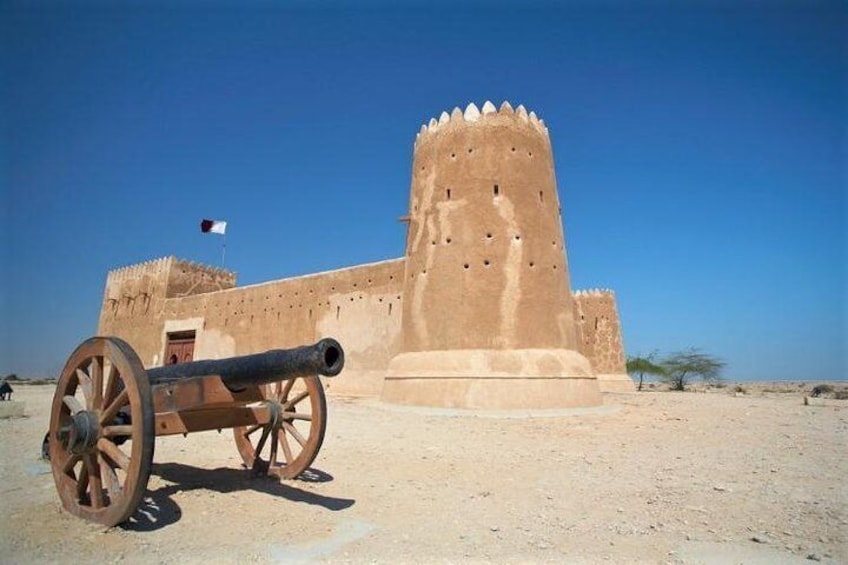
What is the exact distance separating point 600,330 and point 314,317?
42.4 ft

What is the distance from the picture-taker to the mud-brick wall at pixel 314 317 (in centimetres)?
1541

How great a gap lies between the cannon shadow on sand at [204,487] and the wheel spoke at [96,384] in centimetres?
82

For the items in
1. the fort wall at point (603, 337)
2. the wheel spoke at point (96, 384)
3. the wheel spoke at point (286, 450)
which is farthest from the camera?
the fort wall at point (603, 337)

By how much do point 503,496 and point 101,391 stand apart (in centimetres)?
323

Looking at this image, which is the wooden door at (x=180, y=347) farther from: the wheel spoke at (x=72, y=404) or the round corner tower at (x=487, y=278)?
the wheel spoke at (x=72, y=404)

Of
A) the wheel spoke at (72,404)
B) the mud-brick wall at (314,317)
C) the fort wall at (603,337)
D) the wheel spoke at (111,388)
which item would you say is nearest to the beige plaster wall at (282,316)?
the mud-brick wall at (314,317)

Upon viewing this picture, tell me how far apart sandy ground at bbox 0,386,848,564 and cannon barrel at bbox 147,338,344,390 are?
95 centimetres

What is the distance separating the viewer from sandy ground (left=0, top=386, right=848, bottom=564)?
9.83 feet

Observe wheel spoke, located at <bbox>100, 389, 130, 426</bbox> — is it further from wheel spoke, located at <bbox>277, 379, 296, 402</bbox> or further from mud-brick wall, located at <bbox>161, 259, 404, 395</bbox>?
mud-brick wall, located at <bbox>161, 259, 404, 395</bbox>

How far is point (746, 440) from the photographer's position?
7.01m

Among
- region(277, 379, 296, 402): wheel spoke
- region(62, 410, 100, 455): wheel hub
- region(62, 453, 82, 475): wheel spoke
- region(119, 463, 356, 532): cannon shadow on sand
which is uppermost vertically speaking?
region(277, 379, 296, 402): wheel spoke

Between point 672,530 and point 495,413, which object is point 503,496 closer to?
point 672,530

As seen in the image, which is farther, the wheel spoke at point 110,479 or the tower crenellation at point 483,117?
the tower crenellation at point 483,117

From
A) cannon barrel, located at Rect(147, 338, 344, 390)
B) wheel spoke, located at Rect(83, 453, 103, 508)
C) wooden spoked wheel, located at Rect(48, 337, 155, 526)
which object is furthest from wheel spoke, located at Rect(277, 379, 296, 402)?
wheel spoke, located at Rect(83, 453, 103, 508)
